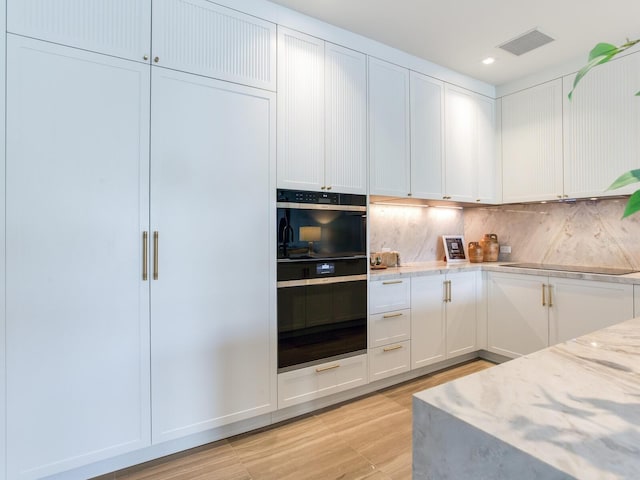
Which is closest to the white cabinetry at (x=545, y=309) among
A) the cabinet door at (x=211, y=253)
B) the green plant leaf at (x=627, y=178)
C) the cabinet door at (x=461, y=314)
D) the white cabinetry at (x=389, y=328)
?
the cabinet door at (x=461, y=314)

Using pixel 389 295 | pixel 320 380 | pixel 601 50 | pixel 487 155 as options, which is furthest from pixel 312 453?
pixel 487 155

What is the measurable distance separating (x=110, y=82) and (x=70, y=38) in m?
0.23

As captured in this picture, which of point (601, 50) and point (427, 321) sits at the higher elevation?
point (601, 50)

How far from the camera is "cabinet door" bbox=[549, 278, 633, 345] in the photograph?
2453 millimetres

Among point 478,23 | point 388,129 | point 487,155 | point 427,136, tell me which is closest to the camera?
point 478,23

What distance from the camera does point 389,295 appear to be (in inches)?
106

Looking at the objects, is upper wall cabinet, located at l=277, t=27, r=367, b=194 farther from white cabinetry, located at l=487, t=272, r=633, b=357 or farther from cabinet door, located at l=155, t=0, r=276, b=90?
white cabinetry, located at l=487, t=272, r=633, b=357

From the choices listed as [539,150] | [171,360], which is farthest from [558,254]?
[171,360]

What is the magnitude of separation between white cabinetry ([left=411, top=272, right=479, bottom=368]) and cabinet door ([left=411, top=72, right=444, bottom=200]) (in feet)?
2.46

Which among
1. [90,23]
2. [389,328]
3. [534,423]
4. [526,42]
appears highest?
[526,42]

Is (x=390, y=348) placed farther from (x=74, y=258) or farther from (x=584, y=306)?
(x=74, y=258)

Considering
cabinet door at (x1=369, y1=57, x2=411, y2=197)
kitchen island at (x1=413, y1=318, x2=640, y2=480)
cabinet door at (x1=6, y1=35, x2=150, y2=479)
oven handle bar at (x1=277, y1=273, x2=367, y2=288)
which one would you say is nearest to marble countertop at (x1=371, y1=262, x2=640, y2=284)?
oven handle bar at (x1=277, y1=273, x2=367, y2=288)

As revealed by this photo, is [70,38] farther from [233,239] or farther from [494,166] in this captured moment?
[494,166]

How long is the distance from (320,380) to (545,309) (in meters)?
1.90
